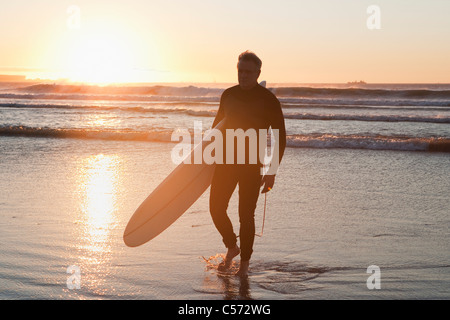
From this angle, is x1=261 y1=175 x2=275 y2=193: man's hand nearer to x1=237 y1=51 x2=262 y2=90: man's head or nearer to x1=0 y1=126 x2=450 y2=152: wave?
x1=237 y1=51 x2=262 y2=90: man's head

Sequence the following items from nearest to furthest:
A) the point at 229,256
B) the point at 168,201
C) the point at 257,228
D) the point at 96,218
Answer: the point at 229,256, the point at 168,201, the point at 257,228, the point at 96,218

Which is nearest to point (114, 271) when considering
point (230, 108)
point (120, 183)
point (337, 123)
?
point (230, 108)

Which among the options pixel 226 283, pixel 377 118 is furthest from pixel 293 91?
pixel 226 283

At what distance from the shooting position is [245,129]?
4281 mm

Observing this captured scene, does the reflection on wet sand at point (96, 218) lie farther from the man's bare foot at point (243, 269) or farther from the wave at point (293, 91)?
the wave at point (293, 91)

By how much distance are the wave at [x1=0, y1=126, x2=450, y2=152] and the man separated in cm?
749

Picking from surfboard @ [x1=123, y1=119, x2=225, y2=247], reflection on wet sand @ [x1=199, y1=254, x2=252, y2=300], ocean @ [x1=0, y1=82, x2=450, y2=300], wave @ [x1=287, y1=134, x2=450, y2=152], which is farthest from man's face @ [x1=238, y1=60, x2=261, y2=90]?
wave @ [x1=287, y1=134, x2=450, y2=152]

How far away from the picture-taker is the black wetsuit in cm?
422

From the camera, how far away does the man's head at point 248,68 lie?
412 centimetres

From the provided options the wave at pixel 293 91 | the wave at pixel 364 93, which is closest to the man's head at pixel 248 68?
the wave at pixel 293 91

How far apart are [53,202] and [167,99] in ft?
82.1

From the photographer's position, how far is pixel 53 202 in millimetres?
6609

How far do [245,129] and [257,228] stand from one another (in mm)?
1646

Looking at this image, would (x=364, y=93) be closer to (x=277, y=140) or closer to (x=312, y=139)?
(x=312, y=139)
